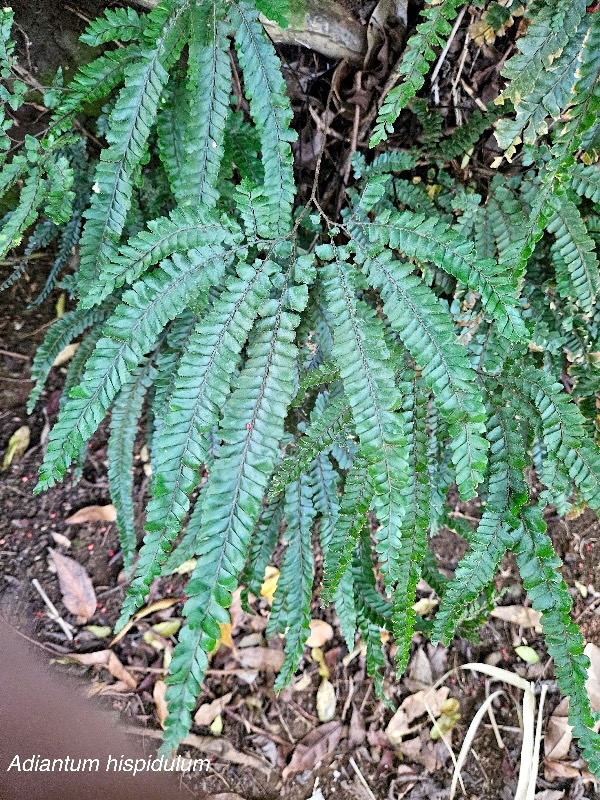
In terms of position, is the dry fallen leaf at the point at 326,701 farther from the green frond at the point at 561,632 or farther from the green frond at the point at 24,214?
the green frond at the point at 24,214

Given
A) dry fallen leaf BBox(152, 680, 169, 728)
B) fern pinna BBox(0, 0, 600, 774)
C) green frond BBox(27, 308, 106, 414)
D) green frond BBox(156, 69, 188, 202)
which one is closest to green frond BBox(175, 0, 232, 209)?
fern pinna BBox(0, 0, 600, 774)

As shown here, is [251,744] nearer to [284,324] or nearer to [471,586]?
[471,586]

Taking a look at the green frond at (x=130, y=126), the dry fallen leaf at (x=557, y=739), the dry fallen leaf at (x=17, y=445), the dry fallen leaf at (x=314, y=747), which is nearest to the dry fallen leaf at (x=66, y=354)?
the dry fallen leaf at (x=17, y=445)

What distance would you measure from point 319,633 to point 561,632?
129 cm

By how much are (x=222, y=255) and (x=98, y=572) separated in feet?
5.53

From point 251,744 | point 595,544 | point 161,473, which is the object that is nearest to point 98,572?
point 251,744

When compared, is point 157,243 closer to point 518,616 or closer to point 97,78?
point 97,78

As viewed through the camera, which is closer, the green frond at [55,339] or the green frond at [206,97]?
the green frond at [206,97]

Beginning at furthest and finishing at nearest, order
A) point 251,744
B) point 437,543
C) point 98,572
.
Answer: point 437,543, point 98,572, point 251,744

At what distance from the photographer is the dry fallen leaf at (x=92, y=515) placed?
244 cm

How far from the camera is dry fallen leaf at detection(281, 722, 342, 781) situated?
2.23m

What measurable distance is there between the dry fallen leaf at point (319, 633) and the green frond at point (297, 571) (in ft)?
1.98

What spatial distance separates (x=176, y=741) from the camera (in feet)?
3.04

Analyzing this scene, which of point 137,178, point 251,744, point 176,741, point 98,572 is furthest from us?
point 98,572
